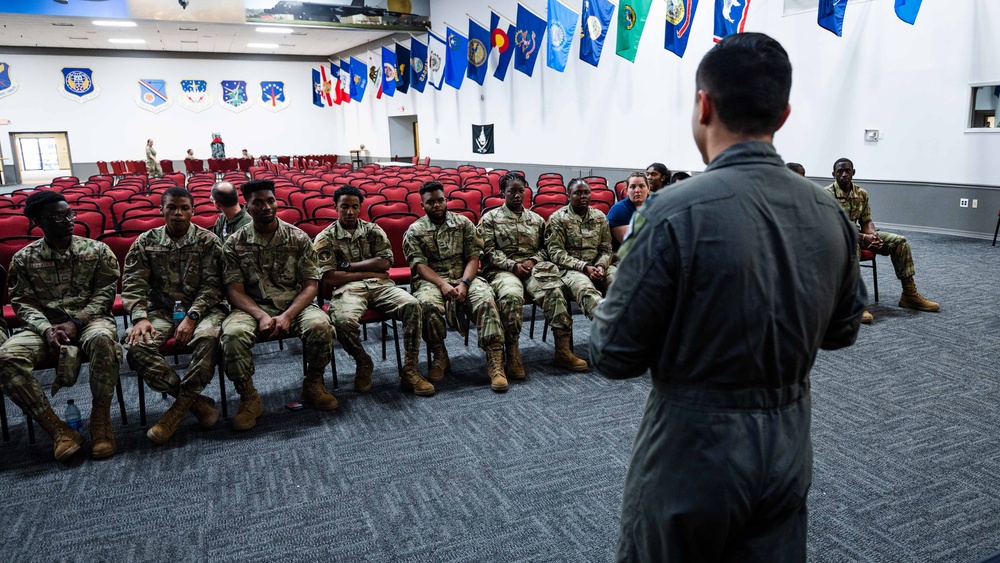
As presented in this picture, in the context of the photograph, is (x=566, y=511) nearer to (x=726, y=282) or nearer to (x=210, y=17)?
(x=726, y=282)

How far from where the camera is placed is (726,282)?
109cm

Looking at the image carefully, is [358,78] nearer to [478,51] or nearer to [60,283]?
[478,51]

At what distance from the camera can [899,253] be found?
5398mm

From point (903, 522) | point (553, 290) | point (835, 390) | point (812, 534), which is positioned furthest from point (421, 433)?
point (835, 390)

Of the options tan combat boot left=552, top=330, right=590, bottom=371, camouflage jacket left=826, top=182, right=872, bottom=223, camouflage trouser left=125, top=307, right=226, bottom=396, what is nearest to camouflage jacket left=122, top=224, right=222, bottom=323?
camouflage trouser left=125, top=307, right=226, bottom=396

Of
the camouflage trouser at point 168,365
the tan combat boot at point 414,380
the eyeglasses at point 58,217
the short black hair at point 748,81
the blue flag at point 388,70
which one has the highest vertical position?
the blue flag at point 388,70

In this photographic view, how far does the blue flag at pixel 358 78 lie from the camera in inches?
871

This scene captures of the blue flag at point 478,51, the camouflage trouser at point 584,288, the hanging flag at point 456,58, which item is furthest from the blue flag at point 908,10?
the hanging flag at point 456,58

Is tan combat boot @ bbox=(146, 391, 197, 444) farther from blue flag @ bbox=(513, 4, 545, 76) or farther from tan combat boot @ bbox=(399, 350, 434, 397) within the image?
blue flag @ bbox=(513, 4, 545, 76)

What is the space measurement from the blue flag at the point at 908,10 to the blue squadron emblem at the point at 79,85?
25.5 meters

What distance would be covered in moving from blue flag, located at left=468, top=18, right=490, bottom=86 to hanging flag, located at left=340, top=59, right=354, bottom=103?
8143 millimetres

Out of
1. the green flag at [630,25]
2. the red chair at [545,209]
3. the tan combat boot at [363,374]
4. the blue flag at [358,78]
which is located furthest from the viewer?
the blue flag at [358,78]

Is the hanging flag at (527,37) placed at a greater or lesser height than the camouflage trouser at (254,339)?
greater

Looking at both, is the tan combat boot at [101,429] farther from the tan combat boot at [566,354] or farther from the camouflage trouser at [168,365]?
the tan combat boot at [566,354]
